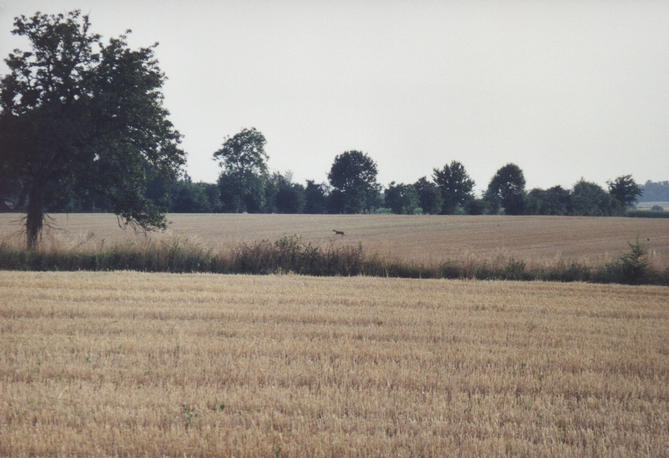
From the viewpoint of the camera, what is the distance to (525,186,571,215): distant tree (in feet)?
341

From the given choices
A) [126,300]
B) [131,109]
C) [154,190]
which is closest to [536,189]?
[154,190]

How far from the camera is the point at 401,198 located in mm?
115000

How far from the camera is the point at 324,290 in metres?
13.5

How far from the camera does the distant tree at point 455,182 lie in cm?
12738

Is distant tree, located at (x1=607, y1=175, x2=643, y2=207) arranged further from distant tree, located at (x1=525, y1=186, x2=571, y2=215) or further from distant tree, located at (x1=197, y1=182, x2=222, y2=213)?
distant tree, located at (x1=197, y1=182, x2=222, y2=213)

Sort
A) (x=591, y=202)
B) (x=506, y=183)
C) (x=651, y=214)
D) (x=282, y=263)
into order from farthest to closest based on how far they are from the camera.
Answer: (x=506, y=183) → (x=591, y=202) → (x=651, y=214) → (x=282, y=263)

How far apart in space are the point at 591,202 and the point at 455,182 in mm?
31741

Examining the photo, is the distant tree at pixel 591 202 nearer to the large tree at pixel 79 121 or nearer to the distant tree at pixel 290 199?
the distant tree at pixel 290 199

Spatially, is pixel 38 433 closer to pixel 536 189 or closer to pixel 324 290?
pixel 324 290

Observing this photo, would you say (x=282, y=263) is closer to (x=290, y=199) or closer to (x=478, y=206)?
(x=478, y=206)

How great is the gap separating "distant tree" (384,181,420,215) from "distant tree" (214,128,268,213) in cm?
2840

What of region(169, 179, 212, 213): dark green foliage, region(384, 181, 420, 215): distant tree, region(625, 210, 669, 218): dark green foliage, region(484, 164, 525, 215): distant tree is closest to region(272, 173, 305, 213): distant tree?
region(169, 179, 212, 213): dark green foliage

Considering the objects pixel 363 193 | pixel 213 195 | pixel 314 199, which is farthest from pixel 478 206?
pixel 213 195

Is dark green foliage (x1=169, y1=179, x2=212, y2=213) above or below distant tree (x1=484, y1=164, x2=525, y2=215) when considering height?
below
